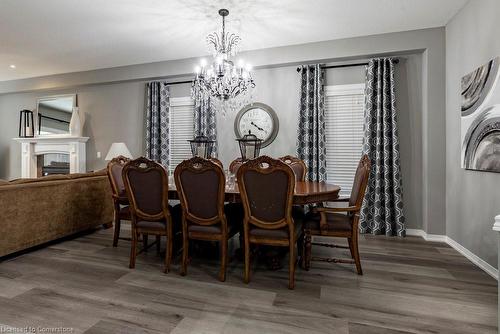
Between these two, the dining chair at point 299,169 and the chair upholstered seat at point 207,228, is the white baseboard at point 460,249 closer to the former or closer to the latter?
the dining chair at point 299,169

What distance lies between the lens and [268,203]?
87.4 inches

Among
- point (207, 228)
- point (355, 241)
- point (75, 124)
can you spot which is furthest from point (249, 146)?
point (75, 124)

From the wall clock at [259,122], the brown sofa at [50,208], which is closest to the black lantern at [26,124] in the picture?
the brown sofa at [50,208]

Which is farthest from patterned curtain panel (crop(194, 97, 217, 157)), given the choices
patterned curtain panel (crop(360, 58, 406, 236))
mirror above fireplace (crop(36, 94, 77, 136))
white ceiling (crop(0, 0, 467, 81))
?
mirror above fireplace (crop(36, 94, 77, 136))

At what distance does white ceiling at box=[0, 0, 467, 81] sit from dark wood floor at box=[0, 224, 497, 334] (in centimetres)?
282

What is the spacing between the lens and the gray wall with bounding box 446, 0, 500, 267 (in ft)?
8.52

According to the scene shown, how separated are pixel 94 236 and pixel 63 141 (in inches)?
112

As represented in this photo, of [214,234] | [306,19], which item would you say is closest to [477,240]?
[214,234]

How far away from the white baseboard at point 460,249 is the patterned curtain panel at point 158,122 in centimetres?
415

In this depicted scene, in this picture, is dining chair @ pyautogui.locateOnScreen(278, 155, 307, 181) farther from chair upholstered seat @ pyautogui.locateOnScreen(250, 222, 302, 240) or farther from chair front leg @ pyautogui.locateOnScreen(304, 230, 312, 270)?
chair upholstered seat @ pyautogui.locateOnScreen(250, 222, 302, 240)

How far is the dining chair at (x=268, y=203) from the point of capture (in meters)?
2.14

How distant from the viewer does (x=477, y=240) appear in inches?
111

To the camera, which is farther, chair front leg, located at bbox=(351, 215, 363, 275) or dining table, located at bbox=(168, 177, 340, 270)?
chair front leg, located at bbox=(351, 215, 363, 275)

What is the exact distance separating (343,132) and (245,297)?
2.95m
